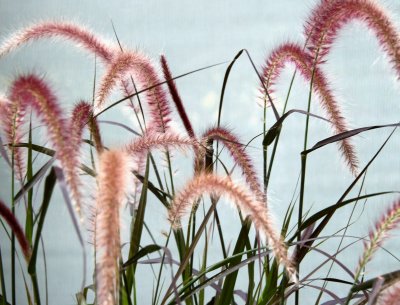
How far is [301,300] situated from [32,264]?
151 cm

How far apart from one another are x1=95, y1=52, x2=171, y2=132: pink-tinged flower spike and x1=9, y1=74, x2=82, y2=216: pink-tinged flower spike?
0.19 meters

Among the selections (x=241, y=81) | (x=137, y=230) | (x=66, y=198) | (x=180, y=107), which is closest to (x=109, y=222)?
(x=66, y=198)

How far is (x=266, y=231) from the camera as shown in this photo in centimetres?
52

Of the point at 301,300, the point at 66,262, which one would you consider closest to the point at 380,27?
the point at 301,300

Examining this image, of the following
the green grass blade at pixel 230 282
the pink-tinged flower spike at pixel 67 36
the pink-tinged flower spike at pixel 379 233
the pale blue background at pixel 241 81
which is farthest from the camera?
the pale blue background at pixel 241 81

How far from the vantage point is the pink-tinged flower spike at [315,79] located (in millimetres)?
790

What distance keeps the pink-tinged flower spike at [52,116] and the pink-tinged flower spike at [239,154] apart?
22 cm

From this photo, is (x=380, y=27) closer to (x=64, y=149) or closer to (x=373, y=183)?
(x=64, y=149)

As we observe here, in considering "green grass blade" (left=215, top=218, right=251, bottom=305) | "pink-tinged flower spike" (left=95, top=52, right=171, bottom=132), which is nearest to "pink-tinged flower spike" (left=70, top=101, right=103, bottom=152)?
"pink-tinged flower spike" (left=95, top=52, right=171, bottom=132)

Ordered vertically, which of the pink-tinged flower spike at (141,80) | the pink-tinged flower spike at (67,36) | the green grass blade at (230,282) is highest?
the pink-tinged flower spike at (67,36)

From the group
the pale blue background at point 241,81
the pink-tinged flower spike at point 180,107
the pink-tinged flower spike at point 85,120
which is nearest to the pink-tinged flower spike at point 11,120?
the pink-tinged flower spike at point 85,120

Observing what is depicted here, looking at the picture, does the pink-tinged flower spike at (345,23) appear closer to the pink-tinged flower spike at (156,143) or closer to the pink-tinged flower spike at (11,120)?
the pink-tinged flower spike at (156,143)

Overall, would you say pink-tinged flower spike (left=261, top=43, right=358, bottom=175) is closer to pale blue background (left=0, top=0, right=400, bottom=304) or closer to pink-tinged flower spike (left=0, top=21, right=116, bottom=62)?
pink-tinged flower spike (left=0, top=21, right=116, bottom=62)

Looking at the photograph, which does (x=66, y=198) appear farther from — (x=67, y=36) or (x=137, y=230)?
(x=67, y=36)
